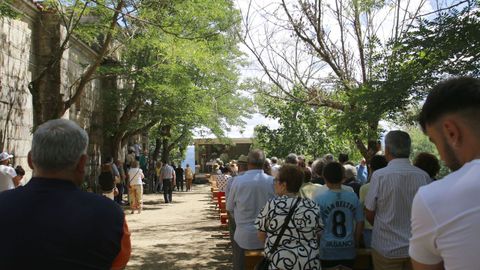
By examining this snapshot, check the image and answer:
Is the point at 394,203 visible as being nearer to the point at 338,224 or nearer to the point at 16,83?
the point at 338,224

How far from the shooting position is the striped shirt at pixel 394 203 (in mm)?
4016

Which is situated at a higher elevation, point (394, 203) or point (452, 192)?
point (452, 192)

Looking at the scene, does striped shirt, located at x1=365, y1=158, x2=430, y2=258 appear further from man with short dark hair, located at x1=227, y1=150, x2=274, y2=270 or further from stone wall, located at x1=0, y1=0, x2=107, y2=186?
stone wall, located at x1=0, y1=0, x2=107, y2=186

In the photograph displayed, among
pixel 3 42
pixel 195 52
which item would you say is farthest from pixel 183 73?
pixel 3 42

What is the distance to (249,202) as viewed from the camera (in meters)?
5.34

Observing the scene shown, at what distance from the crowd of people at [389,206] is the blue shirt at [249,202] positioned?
0.04 feet

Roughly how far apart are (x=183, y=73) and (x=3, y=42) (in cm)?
591

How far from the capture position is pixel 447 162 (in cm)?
161

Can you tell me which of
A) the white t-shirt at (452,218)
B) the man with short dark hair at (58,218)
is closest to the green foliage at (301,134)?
the man with short dark hair at (58,218)

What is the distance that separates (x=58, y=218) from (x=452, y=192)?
145 centimetres

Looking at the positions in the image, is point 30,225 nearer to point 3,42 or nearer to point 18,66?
point 3,42

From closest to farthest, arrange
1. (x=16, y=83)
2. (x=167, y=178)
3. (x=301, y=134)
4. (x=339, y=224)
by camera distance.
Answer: (x=339, y=224) < (x=16, y=83) < (x=167, y=178) < (x=301, y=134)

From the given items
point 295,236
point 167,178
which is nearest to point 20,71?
point 167,178

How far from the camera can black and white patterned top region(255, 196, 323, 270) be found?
383 cm
